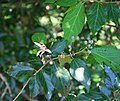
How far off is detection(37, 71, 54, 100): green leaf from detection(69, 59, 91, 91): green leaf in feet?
0.24

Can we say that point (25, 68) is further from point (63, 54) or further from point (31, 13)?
point (31, 13)

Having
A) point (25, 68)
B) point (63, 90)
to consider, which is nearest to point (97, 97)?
point (63, 90)

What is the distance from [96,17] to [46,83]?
26 cm

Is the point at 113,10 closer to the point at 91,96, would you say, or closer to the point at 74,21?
the point at 74,21

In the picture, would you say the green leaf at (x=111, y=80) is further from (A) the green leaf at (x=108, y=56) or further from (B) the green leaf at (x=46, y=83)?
(B) the green leaf at (x=46, y=83)

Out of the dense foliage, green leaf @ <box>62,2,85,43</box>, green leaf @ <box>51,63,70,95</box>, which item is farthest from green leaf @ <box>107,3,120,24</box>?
green leaf @ <box>51,63,70,95</box>

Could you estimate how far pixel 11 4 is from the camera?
1908 millimetres

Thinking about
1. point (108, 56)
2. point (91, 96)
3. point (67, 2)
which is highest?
point (67, 2)

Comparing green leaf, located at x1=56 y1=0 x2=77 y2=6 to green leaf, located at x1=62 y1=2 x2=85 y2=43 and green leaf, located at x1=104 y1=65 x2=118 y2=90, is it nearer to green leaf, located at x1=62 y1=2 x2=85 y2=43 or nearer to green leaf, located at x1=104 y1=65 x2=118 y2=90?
green leaf, located at x1=62 y1=2 x2=85 y2=43

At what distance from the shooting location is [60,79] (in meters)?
1.01

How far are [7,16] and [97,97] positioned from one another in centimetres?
111

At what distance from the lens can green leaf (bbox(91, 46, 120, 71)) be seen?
3.21 ft

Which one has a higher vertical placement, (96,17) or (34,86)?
(96,17)

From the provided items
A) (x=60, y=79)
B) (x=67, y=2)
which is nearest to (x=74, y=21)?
(x=67, y=2)
